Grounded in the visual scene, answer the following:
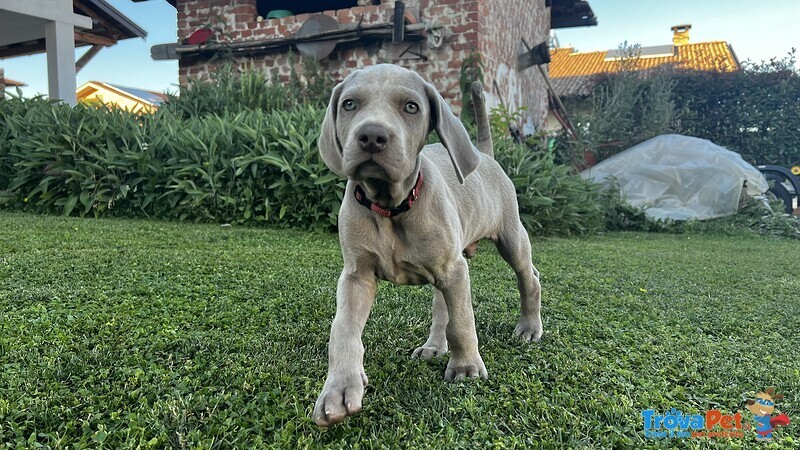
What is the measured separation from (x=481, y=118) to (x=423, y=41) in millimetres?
7013

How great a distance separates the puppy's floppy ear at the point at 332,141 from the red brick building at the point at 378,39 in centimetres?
755

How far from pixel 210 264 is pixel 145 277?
597 millimetres

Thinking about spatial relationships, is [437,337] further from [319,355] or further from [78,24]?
[78,24]

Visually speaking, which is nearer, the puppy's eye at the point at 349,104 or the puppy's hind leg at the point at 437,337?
the puppy's eye at the point at 349,104

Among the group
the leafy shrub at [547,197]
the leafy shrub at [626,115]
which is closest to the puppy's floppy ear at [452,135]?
the leafy shrub at [547,197]

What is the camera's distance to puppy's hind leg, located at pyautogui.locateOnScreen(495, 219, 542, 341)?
277cm

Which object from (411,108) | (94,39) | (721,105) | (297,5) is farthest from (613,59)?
(411,108)

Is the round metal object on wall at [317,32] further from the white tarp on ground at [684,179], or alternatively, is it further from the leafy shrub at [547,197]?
the white tarp on ground at [684,179]

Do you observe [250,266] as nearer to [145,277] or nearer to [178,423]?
[145,277]

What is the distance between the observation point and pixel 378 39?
9578 mm

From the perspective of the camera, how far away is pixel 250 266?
13.8ft

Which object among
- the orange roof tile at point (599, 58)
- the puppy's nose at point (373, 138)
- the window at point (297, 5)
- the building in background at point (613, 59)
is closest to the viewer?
the puppy's nose at point (373, 138)

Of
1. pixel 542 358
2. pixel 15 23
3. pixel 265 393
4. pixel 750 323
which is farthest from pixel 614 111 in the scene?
pixel 15 23

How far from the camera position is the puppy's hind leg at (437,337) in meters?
2.46
